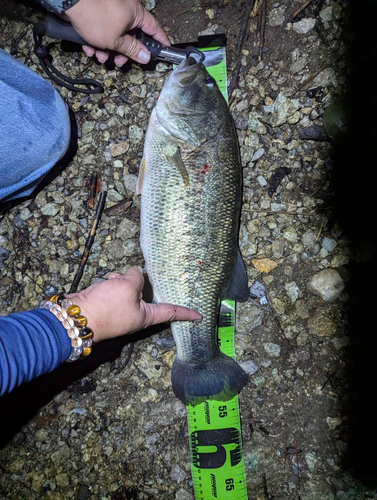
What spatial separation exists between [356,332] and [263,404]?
917mm

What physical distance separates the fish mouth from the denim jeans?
2.89 feet

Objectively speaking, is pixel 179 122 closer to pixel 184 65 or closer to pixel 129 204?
pixel 184 65

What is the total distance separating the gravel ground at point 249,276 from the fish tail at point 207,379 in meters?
0.29

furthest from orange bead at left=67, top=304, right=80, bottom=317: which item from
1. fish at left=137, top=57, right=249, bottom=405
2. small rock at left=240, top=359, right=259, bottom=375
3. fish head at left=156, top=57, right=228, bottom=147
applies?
small rock at left=240, top=359, right=259, bottom=375

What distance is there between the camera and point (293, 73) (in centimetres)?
281

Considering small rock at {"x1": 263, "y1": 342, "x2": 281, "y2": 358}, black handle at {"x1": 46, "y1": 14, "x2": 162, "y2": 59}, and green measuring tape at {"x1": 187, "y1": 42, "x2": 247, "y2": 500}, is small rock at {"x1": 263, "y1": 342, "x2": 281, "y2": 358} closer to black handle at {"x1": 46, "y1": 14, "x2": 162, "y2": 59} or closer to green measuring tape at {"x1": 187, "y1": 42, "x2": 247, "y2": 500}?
green measuring tape at {"x1": 187, "y1": 42, "x2": 247, "y2": 500}

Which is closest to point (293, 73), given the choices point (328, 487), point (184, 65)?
point (184, 65)

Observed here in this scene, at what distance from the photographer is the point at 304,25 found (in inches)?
109

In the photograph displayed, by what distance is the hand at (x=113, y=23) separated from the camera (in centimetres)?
221

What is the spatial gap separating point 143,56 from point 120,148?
0.69 m

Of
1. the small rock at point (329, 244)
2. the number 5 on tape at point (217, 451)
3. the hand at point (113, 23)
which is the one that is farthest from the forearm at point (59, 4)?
the number 5 on tape at point (217, 451)

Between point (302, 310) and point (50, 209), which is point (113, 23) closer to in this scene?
point (50, 209)

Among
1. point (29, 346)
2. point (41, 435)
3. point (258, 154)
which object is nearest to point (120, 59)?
point (258, 154)

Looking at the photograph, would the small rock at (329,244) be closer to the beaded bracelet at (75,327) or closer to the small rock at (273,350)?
the small rock at (273,350)
